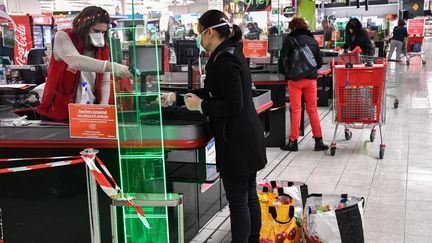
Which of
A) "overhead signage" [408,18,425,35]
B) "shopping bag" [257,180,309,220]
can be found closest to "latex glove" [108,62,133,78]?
"shopping bag" [257,180,309,220]

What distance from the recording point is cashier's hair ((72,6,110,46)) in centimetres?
261

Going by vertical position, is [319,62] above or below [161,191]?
above

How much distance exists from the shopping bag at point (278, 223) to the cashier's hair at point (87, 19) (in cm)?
146

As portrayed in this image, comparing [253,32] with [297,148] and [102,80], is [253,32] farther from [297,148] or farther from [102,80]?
[102,80]


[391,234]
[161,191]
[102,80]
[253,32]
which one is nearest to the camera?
[161,191]

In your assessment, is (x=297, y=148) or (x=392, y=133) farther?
(x=392, y=133)

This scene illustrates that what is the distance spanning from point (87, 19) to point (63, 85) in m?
0.45

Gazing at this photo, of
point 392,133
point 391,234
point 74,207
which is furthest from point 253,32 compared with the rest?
point 74,207

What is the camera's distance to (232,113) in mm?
2463

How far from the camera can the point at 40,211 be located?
289 cm

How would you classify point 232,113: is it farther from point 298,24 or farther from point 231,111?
point 298,24

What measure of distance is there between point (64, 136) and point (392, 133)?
4958mm

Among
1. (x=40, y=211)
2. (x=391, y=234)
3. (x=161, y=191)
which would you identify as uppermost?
(x=161, y=191)

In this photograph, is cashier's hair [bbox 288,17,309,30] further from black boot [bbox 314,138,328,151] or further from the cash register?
the cash register
